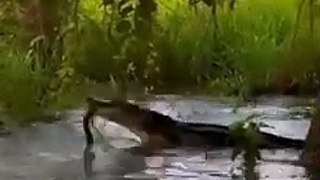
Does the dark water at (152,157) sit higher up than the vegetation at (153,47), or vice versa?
the vegetation at (153,47)

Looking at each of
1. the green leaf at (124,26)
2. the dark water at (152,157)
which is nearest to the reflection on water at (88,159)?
the dark water at (152,157)

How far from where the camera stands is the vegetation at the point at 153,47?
1.28 m

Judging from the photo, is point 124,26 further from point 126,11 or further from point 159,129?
point 159,129

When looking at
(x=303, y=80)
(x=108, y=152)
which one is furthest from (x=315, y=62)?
(x=108, y=152)

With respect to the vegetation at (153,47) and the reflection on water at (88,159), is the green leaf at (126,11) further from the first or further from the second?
the reflection on water at (88,159)

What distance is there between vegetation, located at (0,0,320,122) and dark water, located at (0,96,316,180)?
24 mm

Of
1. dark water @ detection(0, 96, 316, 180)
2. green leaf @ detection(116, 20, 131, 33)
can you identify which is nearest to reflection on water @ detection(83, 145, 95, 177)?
dark water @ detection(0, 96, 316, 180)

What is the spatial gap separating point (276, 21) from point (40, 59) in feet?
0.87

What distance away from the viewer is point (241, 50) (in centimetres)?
128

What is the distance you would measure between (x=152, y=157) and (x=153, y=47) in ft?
0.41

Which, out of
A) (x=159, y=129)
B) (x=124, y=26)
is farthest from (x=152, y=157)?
(x=124, y=26)

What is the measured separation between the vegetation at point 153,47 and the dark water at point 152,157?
0.08ft

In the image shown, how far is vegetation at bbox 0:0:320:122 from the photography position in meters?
1.28

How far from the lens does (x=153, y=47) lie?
1.29m
